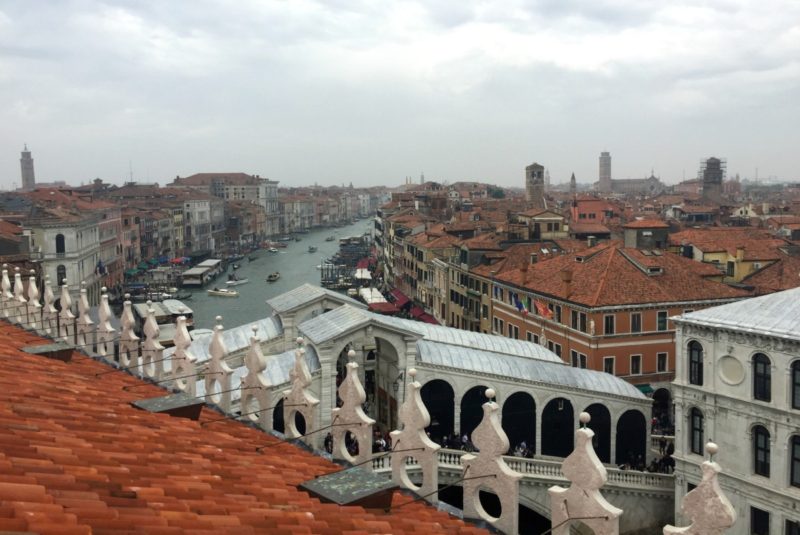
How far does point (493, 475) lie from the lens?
5.23 m

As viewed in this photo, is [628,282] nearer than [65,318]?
No

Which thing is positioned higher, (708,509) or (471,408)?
(708,509)

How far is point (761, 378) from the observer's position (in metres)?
17.9

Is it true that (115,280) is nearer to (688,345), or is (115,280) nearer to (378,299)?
(378,299)

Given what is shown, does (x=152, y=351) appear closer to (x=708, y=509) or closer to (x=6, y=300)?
(x=6, y=300)

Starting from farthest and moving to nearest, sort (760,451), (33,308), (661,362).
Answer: (661,362) → (760,451) → (33,308)

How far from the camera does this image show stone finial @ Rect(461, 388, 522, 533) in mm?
5109

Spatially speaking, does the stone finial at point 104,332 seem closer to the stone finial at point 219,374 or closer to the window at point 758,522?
the stone finial at point 219,374

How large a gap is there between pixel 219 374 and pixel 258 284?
67179 millimetres

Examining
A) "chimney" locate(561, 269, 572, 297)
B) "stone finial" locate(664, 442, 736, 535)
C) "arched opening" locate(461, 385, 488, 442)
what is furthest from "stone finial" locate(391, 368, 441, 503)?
"chimney" locate(561, 269, 572, 297)

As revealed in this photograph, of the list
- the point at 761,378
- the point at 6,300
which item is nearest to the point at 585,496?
the point at 6,300

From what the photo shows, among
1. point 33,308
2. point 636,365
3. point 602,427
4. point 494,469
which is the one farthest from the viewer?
point 636,365

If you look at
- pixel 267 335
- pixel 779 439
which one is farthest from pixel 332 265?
pixel 779 439

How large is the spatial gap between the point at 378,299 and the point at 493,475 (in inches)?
1825
